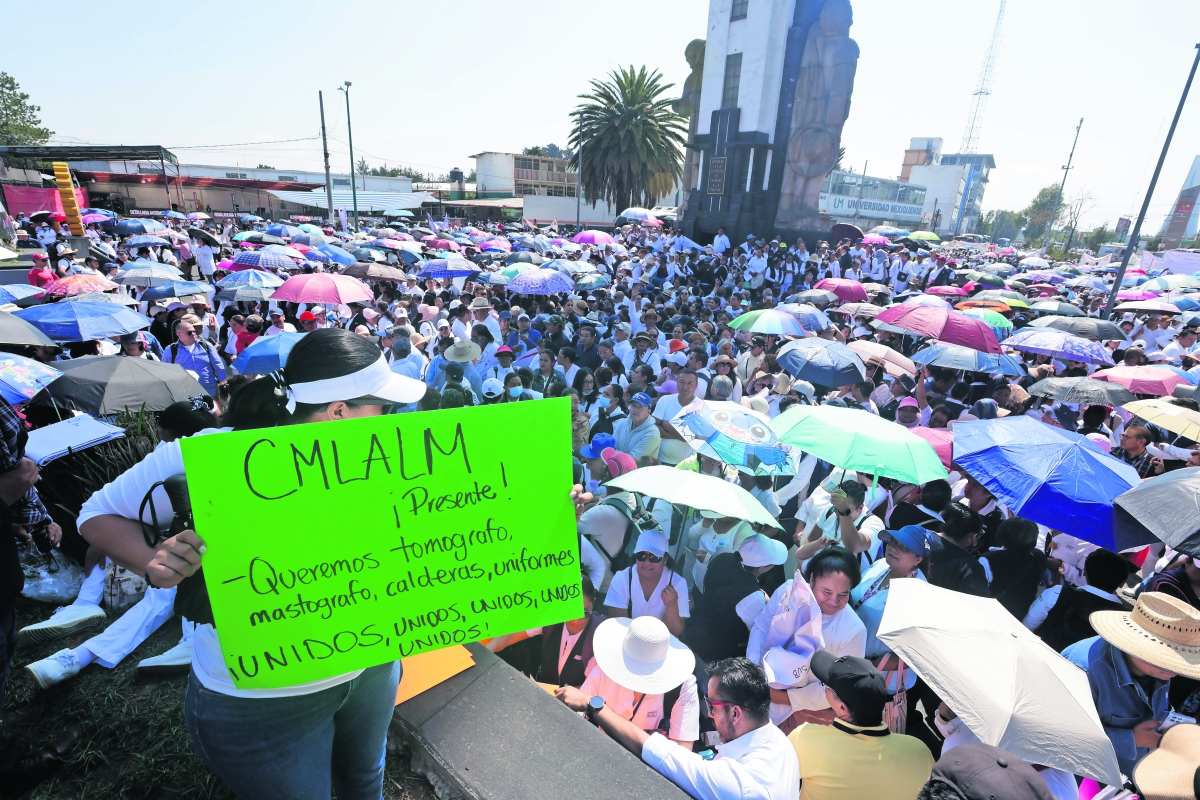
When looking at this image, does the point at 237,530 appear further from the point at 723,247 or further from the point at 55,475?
the point at 723,247

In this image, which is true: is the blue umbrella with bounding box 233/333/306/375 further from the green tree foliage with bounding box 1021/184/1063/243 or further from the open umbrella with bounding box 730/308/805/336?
the green tree foliage with bounding box 1021/184/1063/243

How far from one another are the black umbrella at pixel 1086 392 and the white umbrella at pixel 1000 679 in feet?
17.0

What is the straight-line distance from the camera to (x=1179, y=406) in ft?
19.8

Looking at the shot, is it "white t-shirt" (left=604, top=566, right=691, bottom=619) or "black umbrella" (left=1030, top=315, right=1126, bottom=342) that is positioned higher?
"black umbrella" (left=1030, top=315, right=1126, bottom=342)

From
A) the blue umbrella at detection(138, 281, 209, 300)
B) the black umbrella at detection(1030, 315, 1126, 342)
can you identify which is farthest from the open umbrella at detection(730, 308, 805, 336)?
the blue umbrella at detection(138, 281, 209, 300)

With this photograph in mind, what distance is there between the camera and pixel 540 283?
11961 mm

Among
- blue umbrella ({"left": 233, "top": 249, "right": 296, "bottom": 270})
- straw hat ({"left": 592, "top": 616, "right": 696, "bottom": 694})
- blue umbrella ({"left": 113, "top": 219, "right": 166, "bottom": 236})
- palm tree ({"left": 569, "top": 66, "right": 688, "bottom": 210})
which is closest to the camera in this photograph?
straw hat ({"left": 592, "top": 616, "right": 696, "bottom": 694})

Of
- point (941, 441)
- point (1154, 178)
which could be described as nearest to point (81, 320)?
point (941, 441)

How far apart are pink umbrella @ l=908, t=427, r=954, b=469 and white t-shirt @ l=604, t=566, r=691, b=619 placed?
282 centimetres

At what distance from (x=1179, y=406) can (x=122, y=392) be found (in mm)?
9960

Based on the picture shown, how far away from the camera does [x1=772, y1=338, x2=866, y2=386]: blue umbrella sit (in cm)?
703

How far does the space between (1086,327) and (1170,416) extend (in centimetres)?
543

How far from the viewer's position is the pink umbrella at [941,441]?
5.30 meters

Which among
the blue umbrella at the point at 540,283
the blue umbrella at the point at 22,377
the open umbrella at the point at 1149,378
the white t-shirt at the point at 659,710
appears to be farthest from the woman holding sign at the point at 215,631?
the blue umbrella at the point at 540,283
